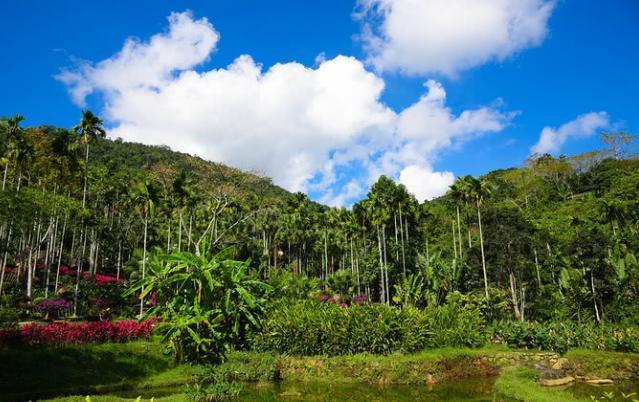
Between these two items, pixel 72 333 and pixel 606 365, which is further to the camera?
pixel 72 333

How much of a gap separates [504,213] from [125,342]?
1404 inches

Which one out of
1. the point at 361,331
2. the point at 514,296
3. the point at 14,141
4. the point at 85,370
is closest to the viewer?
the point at 85,370

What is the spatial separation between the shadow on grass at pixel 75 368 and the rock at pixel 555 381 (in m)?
16.7

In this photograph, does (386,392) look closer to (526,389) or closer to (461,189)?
(526,389)

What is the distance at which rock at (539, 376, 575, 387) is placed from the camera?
17.6m

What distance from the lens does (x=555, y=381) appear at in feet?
58.9

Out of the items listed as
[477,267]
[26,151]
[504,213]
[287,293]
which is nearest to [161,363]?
[287,293]

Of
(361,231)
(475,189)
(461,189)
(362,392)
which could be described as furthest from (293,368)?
(361,231)

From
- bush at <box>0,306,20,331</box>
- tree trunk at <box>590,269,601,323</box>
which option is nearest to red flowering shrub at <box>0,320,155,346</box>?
bush at <box>0,306,20,331</box>

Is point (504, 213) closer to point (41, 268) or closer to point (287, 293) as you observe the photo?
point (287, 293)

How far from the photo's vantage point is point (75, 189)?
1939 inches

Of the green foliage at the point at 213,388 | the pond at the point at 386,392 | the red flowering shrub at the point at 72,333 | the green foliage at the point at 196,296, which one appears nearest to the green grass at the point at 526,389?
the pond at the point at 386,392

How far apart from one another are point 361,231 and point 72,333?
39436 mm

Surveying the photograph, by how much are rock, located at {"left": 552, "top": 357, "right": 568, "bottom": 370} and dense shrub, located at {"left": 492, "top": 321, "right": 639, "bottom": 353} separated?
823mm
